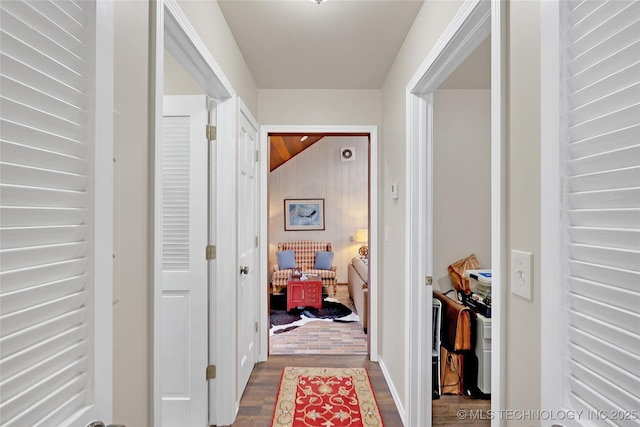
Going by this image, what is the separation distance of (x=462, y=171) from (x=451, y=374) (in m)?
1.72

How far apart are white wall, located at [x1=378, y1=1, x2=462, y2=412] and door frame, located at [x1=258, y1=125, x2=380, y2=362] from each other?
0.07 m

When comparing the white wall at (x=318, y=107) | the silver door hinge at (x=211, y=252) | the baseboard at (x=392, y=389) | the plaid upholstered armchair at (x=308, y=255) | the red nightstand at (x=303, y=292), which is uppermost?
the white wall at (x=318, y=107)

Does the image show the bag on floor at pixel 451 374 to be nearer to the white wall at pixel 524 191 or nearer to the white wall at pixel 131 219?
the white wall at pixel 524 191

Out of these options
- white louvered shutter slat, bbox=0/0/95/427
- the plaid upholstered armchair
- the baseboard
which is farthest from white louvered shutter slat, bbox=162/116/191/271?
the plaid upholstered armchair

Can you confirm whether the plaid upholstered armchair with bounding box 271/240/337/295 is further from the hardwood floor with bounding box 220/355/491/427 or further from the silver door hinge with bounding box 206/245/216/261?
the silver door hinge with bounding box 206/245/216/261

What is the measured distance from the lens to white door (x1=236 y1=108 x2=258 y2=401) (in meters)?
2.52

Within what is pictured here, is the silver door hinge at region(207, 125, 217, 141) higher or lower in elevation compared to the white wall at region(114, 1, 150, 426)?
higher

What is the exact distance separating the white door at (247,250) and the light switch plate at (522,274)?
183cm

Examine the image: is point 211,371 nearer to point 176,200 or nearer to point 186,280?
point 186,280

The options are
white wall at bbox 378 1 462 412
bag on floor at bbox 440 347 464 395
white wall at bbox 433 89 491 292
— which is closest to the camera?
white wall at bbox 378 1 462 412

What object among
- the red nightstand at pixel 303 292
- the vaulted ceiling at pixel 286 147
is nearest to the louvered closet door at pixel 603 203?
the red nightstand at pixel 303 292

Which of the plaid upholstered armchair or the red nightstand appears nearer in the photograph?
the red nightstand

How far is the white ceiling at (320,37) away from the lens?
200 cm

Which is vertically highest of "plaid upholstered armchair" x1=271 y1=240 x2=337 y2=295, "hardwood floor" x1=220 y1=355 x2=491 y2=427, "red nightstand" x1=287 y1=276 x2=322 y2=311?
"plaid upholstered armchair" x1=271 y1=240 x2=337 y2=295
